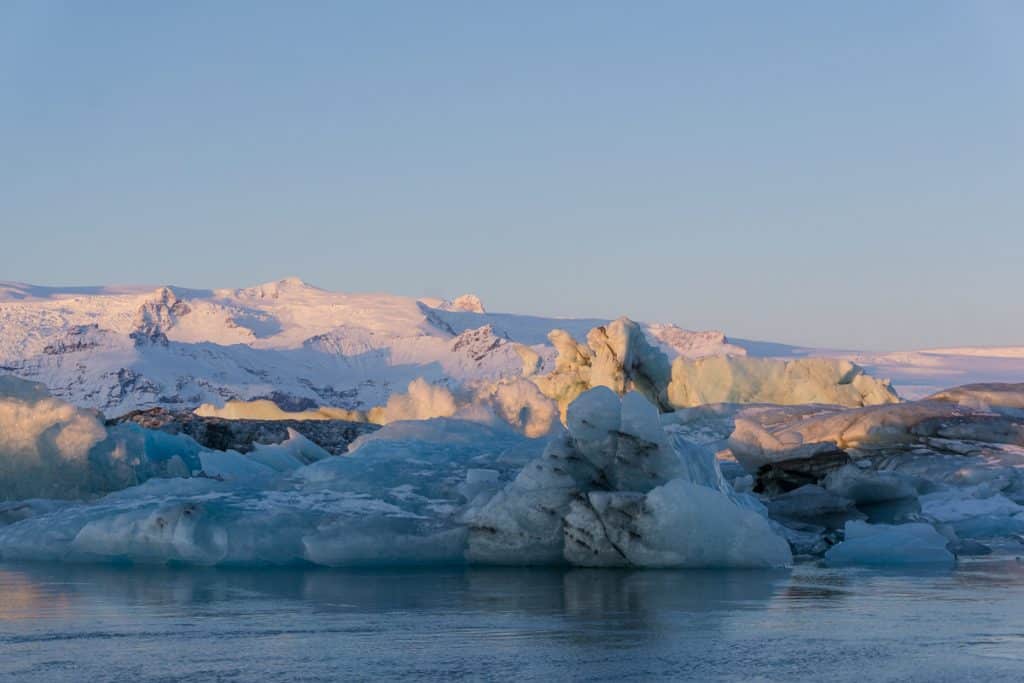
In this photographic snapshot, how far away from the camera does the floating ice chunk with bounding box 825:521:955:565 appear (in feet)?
41.6

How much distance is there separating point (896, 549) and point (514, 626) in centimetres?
627

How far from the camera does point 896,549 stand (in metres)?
12.7

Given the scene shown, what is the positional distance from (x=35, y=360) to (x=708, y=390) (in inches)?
6842

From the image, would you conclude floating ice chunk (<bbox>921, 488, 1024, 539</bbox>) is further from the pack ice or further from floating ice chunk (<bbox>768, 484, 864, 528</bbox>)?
the pack ice

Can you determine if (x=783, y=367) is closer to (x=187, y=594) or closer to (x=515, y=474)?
(x=515, y=474)

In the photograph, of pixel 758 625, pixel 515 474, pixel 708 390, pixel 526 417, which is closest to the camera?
pixel 758 625

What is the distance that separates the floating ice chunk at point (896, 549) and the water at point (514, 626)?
1.67m

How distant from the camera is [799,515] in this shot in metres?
15.2

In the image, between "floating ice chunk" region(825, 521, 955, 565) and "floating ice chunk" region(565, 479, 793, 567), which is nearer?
"floating ice chunk" region(565, 479, 793, 567)

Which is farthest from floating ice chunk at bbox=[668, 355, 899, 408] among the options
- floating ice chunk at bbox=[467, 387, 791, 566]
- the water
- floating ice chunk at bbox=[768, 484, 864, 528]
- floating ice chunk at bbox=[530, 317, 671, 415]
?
the water

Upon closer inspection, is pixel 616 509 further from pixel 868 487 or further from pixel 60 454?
pixel 60 454

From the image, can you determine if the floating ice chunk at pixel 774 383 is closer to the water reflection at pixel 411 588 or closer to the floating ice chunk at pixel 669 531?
the floating ice chunk at pixel 669 531

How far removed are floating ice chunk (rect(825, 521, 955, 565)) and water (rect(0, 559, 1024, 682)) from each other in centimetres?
167

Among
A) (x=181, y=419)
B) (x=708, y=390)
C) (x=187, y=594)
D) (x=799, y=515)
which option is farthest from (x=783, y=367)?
(x=187, y=594)
